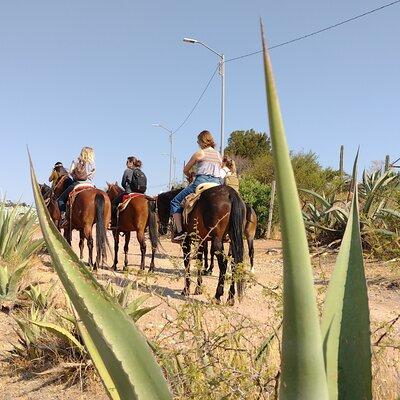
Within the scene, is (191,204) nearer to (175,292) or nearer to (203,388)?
(175,292)

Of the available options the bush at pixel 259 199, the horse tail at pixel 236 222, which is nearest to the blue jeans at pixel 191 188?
the horse tail at pixel 236 222

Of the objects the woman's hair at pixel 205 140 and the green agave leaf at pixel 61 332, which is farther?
the woman's hair at pixel 205 140

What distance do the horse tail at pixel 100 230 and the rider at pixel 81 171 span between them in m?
0.73

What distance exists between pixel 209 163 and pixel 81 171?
317 cm

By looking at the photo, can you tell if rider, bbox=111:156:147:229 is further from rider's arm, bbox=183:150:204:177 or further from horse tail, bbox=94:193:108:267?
rider's arm, bbox=183:150:204:177

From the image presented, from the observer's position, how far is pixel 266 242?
1602cm

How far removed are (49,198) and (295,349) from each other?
1016cm

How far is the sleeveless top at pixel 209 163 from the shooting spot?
24.1 feet

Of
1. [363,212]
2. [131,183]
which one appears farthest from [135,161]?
[363,212]

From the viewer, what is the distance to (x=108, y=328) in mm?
1099

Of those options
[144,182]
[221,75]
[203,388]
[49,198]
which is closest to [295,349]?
[203,388]

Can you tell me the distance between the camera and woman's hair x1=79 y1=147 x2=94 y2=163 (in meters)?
9.52

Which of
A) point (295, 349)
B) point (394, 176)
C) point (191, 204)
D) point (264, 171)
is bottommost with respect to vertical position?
point (295, 349)

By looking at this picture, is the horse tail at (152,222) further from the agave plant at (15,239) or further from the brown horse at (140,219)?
the agave plant at (15,239)
